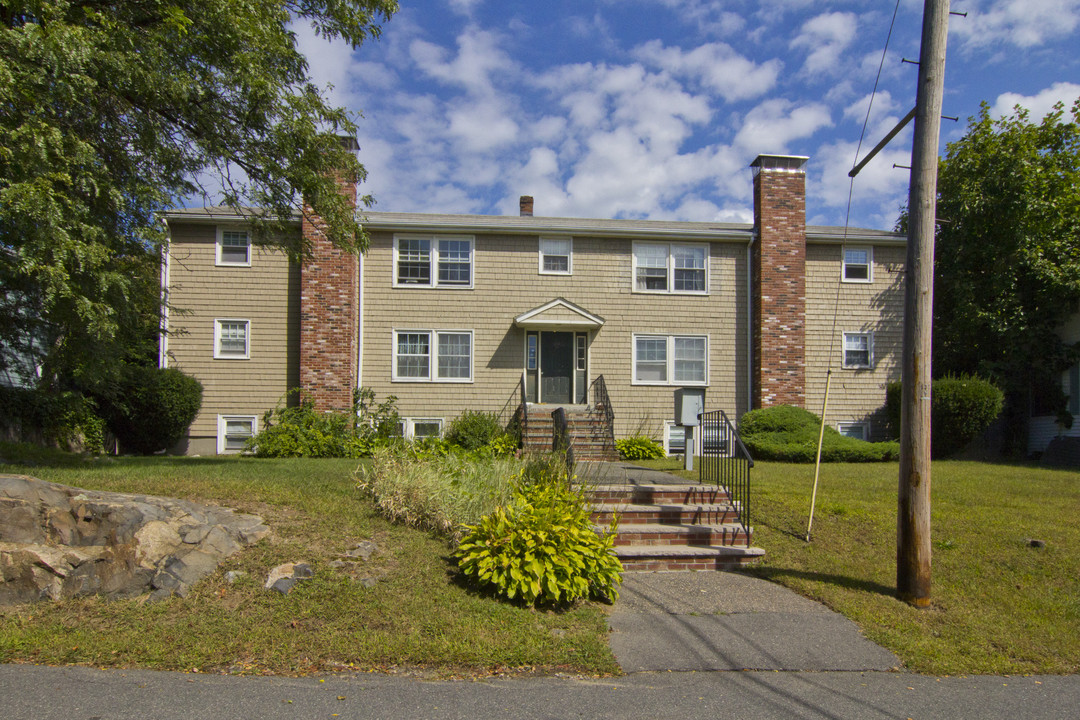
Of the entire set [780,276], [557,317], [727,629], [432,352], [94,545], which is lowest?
[727,629]

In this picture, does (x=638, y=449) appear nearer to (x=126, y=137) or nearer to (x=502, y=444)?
(x=502, y=444)

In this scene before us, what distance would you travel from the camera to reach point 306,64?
35.1 ft

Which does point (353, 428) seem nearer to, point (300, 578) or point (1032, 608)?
point (300, 578)

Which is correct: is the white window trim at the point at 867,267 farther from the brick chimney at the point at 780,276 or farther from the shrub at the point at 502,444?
the shrub at the point at 502,444

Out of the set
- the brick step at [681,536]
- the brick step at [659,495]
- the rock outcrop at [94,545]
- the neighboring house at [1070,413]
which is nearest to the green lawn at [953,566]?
the brick step at [681,536]

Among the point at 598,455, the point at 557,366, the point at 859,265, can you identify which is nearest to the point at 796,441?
the point at 598,455

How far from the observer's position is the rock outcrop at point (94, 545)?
17.8 feet

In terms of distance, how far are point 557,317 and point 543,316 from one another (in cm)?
33

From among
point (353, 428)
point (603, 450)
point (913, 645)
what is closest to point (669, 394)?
point (603, 450)

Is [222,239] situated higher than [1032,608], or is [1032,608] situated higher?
[222,239]

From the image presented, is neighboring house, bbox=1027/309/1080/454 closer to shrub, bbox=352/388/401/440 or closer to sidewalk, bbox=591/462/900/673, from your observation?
sidewalk, bbox=591/462/900/673

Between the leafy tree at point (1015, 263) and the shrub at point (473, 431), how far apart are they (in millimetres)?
12303

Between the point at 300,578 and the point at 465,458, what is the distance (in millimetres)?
3183

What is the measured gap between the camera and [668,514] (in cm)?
813
